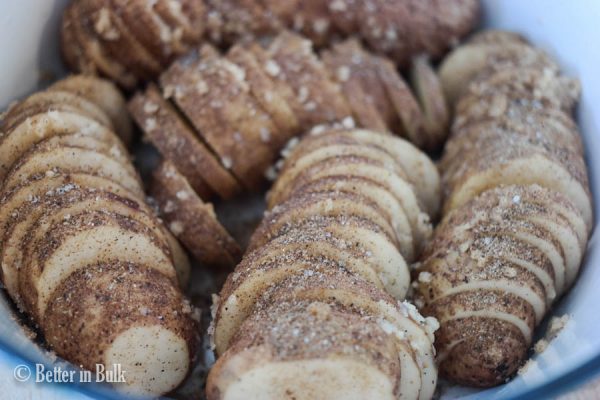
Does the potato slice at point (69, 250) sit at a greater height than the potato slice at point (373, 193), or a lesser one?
greater

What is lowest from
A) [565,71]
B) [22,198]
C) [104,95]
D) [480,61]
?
[565,71]

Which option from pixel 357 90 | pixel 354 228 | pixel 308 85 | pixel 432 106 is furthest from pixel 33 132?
pixel 432 106

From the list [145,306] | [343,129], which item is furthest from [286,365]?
[343,129]

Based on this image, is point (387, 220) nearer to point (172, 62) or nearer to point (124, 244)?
point (124, 244)

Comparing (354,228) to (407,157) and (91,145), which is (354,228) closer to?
(407,157)

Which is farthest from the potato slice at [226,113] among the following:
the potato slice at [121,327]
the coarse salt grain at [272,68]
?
the potato slice at [121,327]
